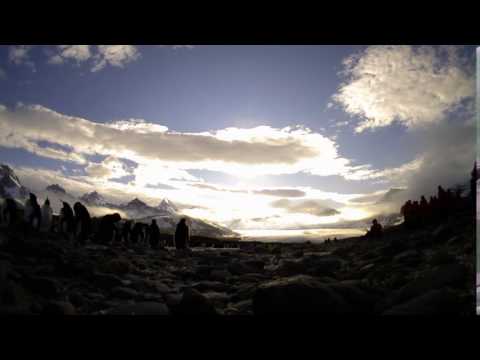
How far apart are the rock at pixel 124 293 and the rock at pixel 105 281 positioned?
47cm

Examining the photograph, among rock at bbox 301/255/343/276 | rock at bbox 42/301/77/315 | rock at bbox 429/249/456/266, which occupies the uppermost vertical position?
rock at bbox 429/249/456/266

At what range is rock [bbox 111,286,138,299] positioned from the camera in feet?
24.8

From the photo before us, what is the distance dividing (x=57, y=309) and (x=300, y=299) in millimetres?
4444

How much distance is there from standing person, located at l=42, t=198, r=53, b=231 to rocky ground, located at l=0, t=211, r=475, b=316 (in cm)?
724

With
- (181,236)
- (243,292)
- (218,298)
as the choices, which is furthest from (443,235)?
(181,236)

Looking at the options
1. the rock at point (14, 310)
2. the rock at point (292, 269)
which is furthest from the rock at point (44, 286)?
the rock at point (292, 269)

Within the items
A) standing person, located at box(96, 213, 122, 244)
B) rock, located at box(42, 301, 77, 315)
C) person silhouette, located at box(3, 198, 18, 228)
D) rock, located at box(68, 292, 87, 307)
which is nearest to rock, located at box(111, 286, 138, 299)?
rock, located at box(68, 292, 87, 307)

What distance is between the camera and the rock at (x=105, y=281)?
815 cm

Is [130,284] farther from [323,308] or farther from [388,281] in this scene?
[388,281]

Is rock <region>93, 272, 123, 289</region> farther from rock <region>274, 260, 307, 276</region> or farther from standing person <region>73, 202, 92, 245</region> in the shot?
standing person <region>73, 202, 92, 245</region>

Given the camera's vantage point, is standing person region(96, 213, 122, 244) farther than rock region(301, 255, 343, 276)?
Yes
